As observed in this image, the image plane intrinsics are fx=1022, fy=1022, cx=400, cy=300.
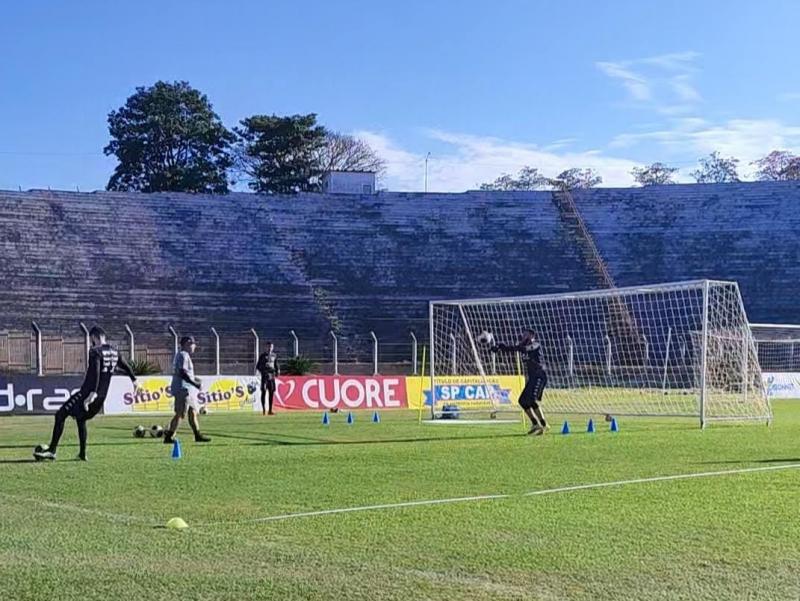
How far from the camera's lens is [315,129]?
76250 mm

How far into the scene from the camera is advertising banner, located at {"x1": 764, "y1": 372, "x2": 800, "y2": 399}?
115 ft

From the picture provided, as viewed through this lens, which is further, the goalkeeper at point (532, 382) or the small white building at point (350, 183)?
the small white building at point (350, 183)

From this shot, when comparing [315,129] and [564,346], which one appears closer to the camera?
[564,346]

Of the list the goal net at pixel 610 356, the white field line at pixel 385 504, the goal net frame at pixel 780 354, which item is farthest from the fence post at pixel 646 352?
the white field line at pixel 385 504

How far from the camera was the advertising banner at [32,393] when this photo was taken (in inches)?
1005

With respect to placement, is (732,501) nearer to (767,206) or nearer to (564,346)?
(564,346)

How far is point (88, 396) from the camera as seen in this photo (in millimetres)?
13992

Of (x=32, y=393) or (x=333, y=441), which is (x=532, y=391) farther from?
(x=32, y=393)

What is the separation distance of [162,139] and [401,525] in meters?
71.6

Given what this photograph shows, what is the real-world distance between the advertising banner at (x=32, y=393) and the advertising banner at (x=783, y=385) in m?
22.8

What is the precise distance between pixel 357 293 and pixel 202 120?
36156 millimetres

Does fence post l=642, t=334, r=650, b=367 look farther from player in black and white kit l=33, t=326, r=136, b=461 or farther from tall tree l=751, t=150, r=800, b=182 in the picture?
tall tree l=751, t=150, r=800, b=182

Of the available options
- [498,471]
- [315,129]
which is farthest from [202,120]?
[498,471]

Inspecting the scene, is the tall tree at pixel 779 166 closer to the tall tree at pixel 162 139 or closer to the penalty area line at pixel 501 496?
the tall tree at pixel 162 139
